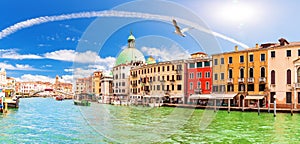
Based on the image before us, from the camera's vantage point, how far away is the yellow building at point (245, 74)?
22.0m

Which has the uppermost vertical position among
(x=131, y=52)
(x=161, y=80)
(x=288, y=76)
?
(x=131, y=52)

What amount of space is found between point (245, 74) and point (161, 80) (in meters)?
8.21

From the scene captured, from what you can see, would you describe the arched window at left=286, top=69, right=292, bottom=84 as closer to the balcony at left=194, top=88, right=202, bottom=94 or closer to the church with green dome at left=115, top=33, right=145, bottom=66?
the balcony at left=194, top=88, right=202, bottom=94

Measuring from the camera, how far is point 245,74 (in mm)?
23000

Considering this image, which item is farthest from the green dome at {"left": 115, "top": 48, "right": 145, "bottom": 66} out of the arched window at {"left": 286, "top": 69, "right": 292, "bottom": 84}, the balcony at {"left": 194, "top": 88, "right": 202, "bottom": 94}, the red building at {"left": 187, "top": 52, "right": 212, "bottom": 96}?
the balcony at {"left": 194, "top": 88, "right": 202, "bottom": 94}

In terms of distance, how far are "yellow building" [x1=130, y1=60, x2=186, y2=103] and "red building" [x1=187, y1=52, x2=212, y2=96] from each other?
3.01 ft

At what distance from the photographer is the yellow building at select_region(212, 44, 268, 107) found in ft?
72.3

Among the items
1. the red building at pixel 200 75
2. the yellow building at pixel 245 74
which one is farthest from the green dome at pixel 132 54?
the red building at pixel 200 75

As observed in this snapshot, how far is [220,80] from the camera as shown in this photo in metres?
24.6

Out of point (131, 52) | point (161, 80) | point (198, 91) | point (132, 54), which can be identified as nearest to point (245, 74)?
point (198, 91)

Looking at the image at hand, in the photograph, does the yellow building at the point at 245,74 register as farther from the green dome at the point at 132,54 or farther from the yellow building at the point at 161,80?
the green dome at the point at 132,54

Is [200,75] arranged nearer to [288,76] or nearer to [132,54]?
[288,76]

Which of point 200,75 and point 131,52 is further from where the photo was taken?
point 200,75

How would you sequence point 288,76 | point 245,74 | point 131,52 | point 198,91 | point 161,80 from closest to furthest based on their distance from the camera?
point 131,52, point 288,76, point 245,74, point 198,91, point 161,80
